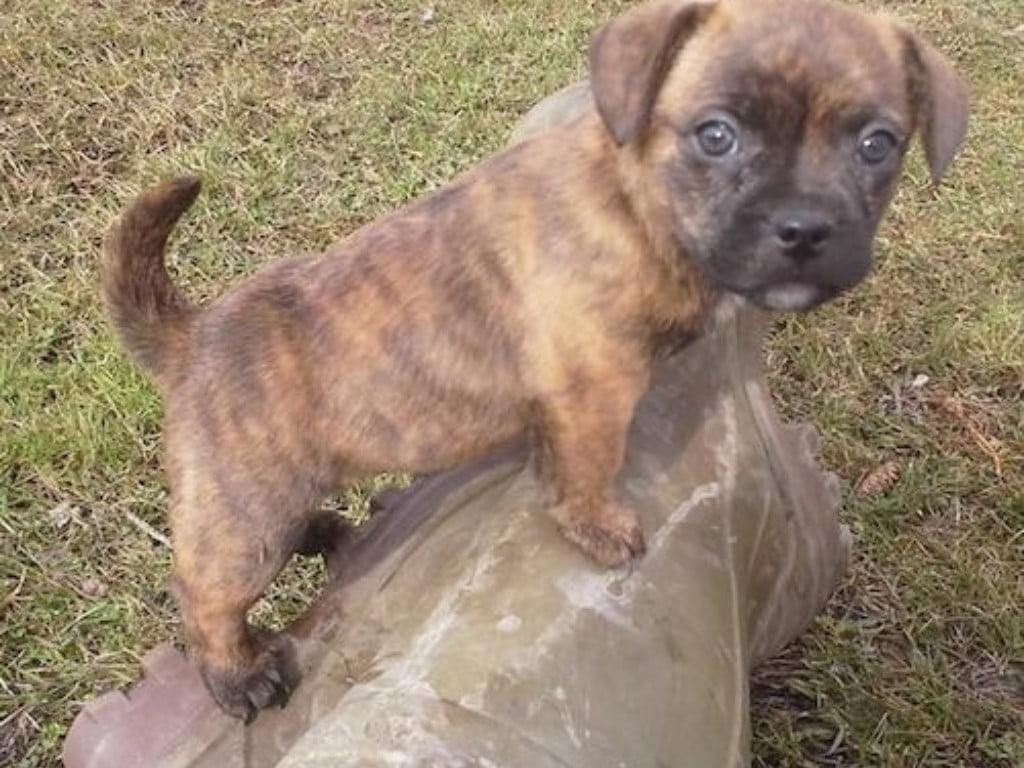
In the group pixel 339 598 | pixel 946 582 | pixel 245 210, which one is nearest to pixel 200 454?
pixel 339 598

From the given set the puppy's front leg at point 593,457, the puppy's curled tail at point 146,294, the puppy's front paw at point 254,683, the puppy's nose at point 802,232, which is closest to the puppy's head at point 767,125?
the puppy's nose at point 802,232

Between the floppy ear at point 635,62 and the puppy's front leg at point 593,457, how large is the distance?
0.46 m

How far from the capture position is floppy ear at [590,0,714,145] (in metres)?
2.56

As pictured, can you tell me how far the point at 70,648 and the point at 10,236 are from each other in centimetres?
167

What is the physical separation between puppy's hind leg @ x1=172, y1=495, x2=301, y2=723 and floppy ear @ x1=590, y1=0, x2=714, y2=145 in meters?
0.96

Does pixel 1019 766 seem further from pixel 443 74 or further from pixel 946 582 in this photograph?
pixel 443 74

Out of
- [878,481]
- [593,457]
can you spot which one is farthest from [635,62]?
[878,481]

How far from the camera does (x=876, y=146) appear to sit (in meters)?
2.54

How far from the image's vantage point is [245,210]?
16.1ft

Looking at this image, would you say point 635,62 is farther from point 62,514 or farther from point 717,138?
point 62,514

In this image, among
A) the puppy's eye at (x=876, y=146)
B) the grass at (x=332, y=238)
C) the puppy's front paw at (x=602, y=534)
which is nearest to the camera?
the puppy's eye at (x=876, y=146)

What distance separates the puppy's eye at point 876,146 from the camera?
2523mm

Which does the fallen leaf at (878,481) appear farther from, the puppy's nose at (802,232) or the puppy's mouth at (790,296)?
the puppy's nose at (802,232)

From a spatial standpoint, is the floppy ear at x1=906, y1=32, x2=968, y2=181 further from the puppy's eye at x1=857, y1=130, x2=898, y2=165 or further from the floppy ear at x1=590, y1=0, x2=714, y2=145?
the floppy ear at x1=590, y1=0, x2=714, y2=145
